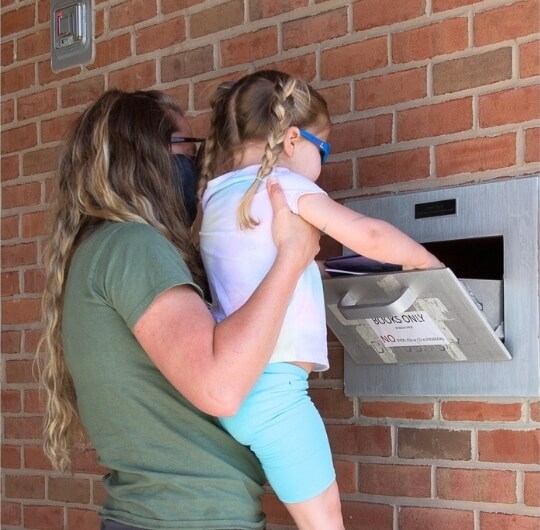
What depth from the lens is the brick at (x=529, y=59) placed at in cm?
229

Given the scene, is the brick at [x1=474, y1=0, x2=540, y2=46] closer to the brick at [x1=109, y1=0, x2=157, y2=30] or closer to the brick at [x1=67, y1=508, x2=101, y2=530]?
the brick at [x1=109, y1=0, x2=157, y2=30]

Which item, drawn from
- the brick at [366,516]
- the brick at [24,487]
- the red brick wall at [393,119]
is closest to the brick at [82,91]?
the red brick wall at [393,119]

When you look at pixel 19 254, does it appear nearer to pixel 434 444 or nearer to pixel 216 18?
pixel 216 18

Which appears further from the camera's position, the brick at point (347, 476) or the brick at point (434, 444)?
the brick at point (347, 476)

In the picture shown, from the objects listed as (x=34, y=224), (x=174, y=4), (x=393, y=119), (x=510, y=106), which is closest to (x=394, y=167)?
(x=393, y=119)

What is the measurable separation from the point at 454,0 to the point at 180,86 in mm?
973

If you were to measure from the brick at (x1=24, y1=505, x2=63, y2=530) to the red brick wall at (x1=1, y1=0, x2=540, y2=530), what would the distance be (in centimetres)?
1

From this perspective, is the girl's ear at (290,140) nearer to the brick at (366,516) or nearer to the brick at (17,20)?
the brick at (366,516)

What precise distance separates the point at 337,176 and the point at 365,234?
2.08ft

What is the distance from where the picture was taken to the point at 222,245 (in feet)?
7.00

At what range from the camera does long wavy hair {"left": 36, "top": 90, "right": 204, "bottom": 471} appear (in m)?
2.05

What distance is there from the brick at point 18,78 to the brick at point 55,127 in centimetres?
18

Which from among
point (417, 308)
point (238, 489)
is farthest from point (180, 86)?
point (238, 489)

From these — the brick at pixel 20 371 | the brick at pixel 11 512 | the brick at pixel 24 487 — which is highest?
the brick at pixel 20 371
